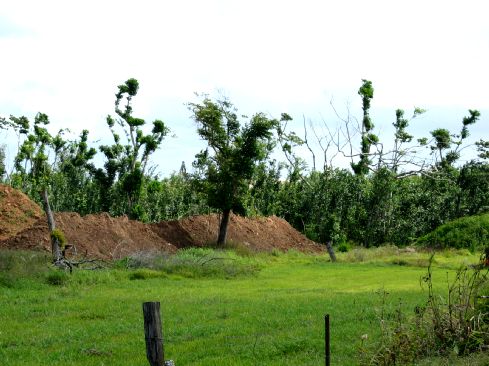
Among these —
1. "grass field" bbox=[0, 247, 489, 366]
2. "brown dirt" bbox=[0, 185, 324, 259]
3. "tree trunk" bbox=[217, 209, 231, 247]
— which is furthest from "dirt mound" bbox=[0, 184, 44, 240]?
"grass field" bbox=[0, 247, 489, 366]

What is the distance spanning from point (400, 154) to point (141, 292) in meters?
28.3

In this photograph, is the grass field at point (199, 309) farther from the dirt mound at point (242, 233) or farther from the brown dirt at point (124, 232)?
the dirt mound at point (242, 233)

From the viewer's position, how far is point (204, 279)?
23.3 meters

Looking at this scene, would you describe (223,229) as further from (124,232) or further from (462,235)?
(462,235)

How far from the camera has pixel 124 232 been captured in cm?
3194

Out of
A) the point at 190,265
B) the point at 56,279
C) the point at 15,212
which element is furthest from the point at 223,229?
the point at 56,279

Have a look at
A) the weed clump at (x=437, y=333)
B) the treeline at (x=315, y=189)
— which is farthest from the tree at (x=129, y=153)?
the weed clump at (x=437, y=333)

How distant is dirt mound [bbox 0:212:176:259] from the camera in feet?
92.9

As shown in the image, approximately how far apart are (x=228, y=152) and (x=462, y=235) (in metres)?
12.2

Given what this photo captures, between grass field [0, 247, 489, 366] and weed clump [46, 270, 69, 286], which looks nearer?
grass field [0, 247, 489, 366]

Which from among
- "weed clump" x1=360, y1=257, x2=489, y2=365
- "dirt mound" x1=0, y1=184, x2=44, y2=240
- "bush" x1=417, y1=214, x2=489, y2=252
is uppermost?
"dirt mound" x1=0, y1=184, x2=44, y2=240

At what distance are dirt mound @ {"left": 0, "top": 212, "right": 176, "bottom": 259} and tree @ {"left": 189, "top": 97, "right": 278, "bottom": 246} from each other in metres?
3.34

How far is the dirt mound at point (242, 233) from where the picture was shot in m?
35.2

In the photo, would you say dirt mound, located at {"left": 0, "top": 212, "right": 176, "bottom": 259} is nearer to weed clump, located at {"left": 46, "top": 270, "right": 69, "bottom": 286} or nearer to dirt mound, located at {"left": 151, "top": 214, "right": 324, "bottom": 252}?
dirt mound, located at {"left": 151, "top": 214, "right": 324, "bottom": 252}
